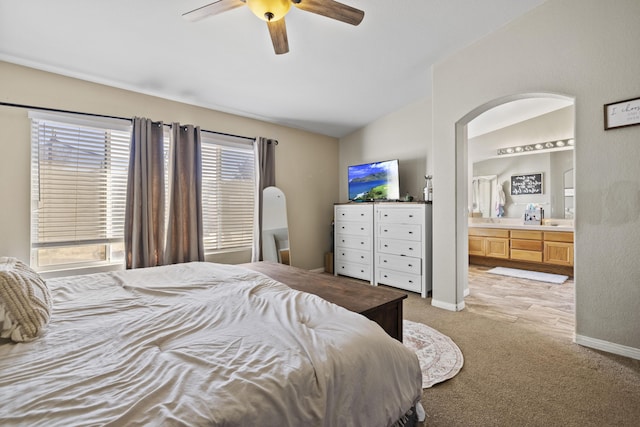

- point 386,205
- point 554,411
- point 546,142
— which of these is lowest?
point 554,411

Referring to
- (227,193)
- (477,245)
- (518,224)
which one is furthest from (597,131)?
(227,193)

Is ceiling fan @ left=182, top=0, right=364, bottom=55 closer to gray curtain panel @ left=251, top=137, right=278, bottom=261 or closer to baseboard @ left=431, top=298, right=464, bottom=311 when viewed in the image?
gray curtain panel @ left=251, top=137, right=278, bottom=261

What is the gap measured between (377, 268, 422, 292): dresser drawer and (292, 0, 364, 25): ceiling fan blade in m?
2.95

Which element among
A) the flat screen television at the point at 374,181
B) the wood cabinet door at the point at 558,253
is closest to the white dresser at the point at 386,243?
the flat screen television at the point at 374,181

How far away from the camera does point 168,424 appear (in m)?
0.65

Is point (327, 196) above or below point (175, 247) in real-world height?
above

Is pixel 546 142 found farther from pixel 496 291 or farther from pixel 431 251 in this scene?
pixel 431 251

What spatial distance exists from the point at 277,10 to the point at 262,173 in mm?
2547

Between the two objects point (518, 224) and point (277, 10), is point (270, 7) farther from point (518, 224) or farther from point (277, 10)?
point (518, 224)

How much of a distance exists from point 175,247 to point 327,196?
260 centimetres

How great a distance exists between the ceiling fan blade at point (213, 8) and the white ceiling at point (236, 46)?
416 mm

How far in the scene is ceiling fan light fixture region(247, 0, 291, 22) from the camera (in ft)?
5.31

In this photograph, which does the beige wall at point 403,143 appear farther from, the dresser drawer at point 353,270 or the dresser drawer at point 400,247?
the dresser drawer at point 353,270

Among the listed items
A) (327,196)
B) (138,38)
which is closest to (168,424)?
(138,38)
